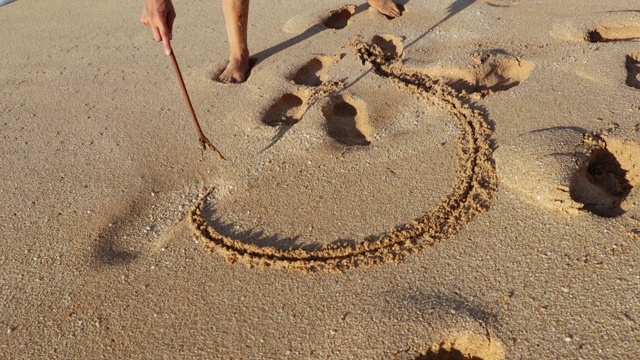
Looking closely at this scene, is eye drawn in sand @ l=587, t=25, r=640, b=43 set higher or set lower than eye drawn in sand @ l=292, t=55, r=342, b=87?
higher

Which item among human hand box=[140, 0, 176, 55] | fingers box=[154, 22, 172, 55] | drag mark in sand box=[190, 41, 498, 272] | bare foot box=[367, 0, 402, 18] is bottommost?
drag mark in sand box=[190, 41, 498, 272]

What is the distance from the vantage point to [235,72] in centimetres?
317

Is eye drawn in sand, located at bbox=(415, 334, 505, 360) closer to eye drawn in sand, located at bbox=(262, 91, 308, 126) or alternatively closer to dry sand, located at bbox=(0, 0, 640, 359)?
dry sand, located at bbox=(0, 0, 640, 359)

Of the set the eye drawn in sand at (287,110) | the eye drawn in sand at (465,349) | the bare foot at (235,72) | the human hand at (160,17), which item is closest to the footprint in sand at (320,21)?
the bare foot at (235,72)

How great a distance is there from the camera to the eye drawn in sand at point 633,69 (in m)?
2.62

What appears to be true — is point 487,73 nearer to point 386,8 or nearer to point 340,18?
point 386,8

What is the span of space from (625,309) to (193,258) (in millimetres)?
1650

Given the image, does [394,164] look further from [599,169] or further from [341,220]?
[599,169]

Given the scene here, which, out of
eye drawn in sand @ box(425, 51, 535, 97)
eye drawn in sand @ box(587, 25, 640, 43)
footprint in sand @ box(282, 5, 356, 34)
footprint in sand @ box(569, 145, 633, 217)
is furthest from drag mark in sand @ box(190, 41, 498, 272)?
footprint in sand @ box(282, 5, 356, 34)

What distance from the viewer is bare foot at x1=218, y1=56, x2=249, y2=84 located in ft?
10.3

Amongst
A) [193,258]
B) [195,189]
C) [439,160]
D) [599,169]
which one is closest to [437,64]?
[439,160]

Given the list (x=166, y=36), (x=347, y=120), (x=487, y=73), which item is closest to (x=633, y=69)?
(x=487, y=73)

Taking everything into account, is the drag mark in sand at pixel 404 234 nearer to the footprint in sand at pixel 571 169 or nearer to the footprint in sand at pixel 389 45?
the footprint in sand at pixel 571 169

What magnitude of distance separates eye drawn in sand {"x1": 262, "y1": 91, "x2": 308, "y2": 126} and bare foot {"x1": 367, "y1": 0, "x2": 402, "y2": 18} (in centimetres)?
111
